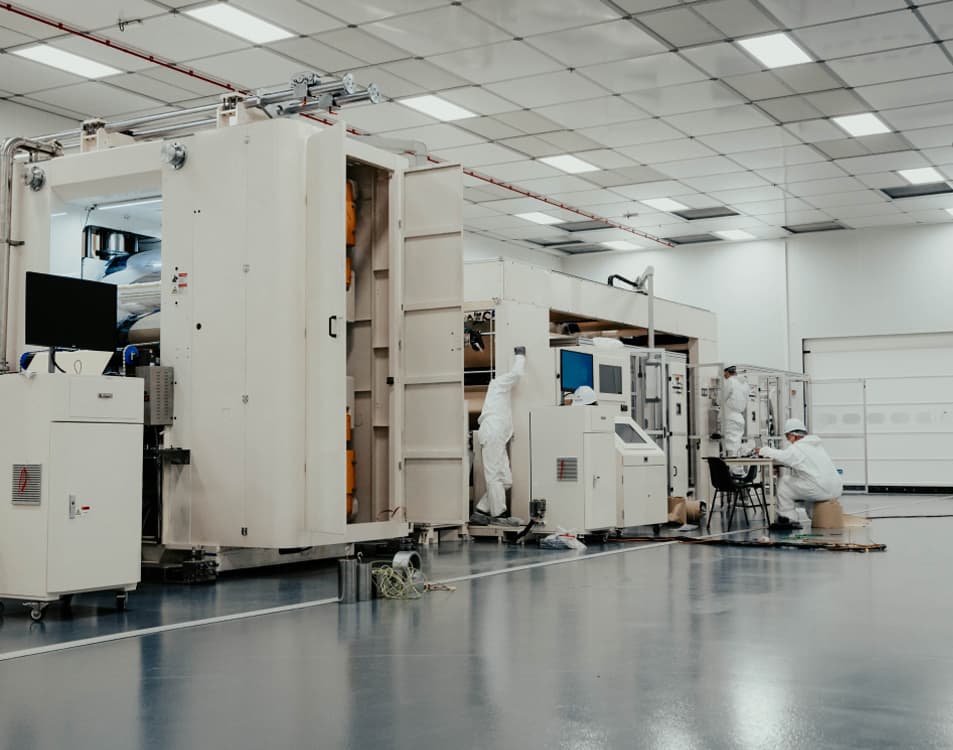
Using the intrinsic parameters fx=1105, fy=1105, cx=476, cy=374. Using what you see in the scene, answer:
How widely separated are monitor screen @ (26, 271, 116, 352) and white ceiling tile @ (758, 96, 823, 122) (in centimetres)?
812

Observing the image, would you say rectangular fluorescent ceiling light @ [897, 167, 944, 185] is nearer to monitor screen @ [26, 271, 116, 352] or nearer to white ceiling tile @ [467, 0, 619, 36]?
white ceiling tile @ [467, 0, 619, 36]

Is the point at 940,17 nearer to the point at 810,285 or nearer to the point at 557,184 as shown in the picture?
the point at 557,184

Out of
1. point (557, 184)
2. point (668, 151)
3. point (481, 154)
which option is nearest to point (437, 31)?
point (481, 154)

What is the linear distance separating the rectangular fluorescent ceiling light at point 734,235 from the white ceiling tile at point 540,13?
1019cm

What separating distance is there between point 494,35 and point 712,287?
11.3 m

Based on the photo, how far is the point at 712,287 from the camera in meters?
20.5

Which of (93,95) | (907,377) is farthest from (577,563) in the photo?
(907,377)

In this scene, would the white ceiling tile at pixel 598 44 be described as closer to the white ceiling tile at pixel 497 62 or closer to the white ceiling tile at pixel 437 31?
the white ceiling tile at pixel 497 62

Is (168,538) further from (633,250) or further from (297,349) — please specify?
(633,250)

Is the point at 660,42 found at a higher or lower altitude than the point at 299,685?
higher

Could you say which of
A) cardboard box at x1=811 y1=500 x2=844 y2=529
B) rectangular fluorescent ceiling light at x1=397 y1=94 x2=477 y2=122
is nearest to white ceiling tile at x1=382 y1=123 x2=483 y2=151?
rectangular fluorescent ceiling light at x1=397 y1=94 x2=477 y2=122

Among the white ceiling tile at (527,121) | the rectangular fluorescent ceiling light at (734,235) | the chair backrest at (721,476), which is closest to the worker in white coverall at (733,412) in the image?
the chair backrest at (721,476)

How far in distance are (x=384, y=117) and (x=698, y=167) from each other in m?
4.66

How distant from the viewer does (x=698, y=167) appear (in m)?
15.0
